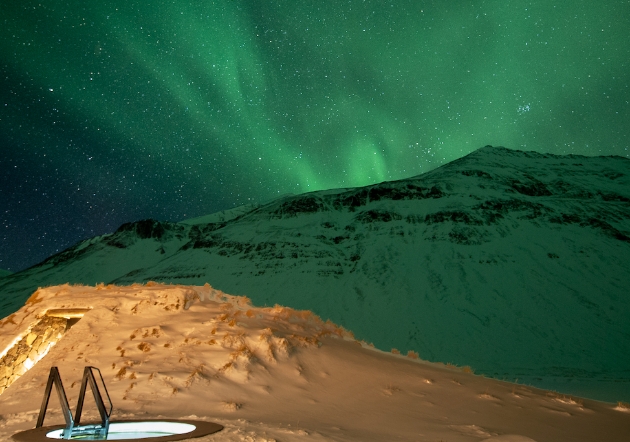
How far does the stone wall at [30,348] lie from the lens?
9562 millimetres

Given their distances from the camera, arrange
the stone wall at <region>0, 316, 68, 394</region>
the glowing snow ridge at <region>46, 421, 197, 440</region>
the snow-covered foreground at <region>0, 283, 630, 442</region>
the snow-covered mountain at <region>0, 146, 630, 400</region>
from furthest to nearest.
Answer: the snow-covered mountain at <region>0, 146, 630, 400</region> < the stone wall at <region>0, 316, 68, 394</region> < the snow-covered foreground at <region>0, 283, 630, 442</region> < the glowing snow ridge at <region>46, 421, 197, 440</region>

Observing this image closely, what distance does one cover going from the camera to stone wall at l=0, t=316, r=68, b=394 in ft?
31.4

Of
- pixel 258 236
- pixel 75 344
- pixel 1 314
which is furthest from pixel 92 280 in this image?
pixel 75 344

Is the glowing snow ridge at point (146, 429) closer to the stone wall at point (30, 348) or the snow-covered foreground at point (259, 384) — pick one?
the snow-covered foreground at point (259, 384)

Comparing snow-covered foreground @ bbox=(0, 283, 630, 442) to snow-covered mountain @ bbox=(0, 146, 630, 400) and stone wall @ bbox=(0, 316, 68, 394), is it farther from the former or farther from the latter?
snow-covered mountain @ bbox=(0, 146, 630, 400)

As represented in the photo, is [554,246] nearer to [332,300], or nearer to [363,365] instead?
[332,300]

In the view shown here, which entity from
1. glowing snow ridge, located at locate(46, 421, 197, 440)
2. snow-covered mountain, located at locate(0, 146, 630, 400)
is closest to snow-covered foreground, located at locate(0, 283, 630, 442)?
glowing snow ridge, located at locate(46, 421, 197, 440)

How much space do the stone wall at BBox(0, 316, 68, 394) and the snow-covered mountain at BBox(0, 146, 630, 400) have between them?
82.5 feet

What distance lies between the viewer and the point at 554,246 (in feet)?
211

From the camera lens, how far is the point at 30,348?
10.1 meters

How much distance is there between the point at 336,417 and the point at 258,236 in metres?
74.2

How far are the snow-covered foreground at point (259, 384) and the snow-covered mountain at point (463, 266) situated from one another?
61.7 feet

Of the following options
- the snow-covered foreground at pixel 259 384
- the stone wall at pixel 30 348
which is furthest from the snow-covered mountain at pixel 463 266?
the stone wall at pixel 30 348

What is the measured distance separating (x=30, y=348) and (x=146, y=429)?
5.81 meters
